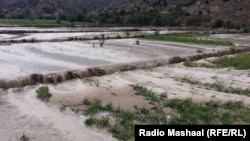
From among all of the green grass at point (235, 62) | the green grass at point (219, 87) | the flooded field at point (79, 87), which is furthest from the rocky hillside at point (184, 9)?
the green grass at point (219, 87)

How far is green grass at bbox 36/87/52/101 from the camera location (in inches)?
435

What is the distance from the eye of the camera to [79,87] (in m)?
12.5

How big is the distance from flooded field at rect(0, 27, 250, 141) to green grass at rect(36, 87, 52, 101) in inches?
6.7

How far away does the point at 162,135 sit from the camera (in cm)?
648

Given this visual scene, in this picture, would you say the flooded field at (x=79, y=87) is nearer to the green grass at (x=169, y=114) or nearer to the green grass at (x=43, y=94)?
the green grass at (x=43, y=94)

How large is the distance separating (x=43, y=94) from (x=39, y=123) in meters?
2.38

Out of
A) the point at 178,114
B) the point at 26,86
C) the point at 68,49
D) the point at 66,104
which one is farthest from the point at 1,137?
the point at 68,49

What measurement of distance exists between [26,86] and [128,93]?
3443 millimetres

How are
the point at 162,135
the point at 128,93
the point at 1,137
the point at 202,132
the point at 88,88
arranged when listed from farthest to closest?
1. the point at 88,88
2. the point at 128,93
3. the point at 1,137
4. the point at 202,132
5. the point at 162,135

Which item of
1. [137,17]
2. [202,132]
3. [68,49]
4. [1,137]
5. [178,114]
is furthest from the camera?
[137,17]

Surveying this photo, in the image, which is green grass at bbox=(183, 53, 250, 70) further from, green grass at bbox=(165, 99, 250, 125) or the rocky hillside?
the rocky hillside

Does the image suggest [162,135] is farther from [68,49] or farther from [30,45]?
[30,45]

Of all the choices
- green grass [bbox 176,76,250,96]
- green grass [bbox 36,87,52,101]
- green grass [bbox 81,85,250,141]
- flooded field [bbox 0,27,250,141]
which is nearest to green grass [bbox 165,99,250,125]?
green grass [bbox 81,85,250,141]

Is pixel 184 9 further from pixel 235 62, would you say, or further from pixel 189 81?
pixel 189 81
